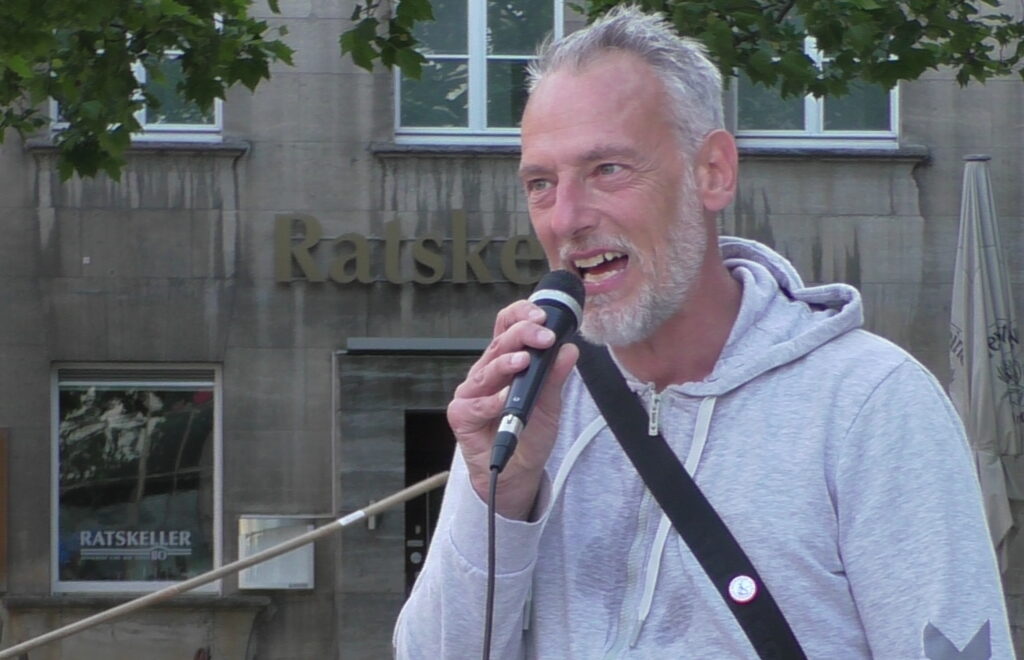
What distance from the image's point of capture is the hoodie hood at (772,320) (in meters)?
2.28

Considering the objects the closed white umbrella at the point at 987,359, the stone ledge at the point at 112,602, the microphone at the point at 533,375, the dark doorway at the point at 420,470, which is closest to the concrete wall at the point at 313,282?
the stone ledge at the point at 112,602

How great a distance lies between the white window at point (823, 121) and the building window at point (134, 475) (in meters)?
4.11

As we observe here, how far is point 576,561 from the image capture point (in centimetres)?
229

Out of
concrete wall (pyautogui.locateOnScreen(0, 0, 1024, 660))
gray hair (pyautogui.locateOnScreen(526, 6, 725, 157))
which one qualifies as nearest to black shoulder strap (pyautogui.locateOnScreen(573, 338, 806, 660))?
gray hair (pyautogui.locateOnScreen(526, 6, 725, 157))

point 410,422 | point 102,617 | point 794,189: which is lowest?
point 102,617

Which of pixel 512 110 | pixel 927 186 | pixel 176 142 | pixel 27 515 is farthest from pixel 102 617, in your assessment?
pixel 927 186

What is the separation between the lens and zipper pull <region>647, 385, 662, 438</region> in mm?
2297

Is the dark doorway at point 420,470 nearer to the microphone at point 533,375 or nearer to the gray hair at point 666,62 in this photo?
the gray hair at point 666,62

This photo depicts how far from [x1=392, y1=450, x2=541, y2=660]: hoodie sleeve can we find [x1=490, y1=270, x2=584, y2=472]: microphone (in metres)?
0.12

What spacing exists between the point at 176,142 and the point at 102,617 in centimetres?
409

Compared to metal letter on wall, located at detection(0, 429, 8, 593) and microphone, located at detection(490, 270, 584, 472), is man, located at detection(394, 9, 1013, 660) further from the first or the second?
metal letter on wall, located at detection(0, 429, 8, 593)

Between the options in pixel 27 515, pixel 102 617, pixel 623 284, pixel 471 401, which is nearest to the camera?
pixel 471 401

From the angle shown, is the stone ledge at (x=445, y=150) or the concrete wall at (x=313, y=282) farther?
the stone ledge at (x=445, y=150)

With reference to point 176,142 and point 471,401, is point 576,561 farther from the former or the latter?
point 176,142
